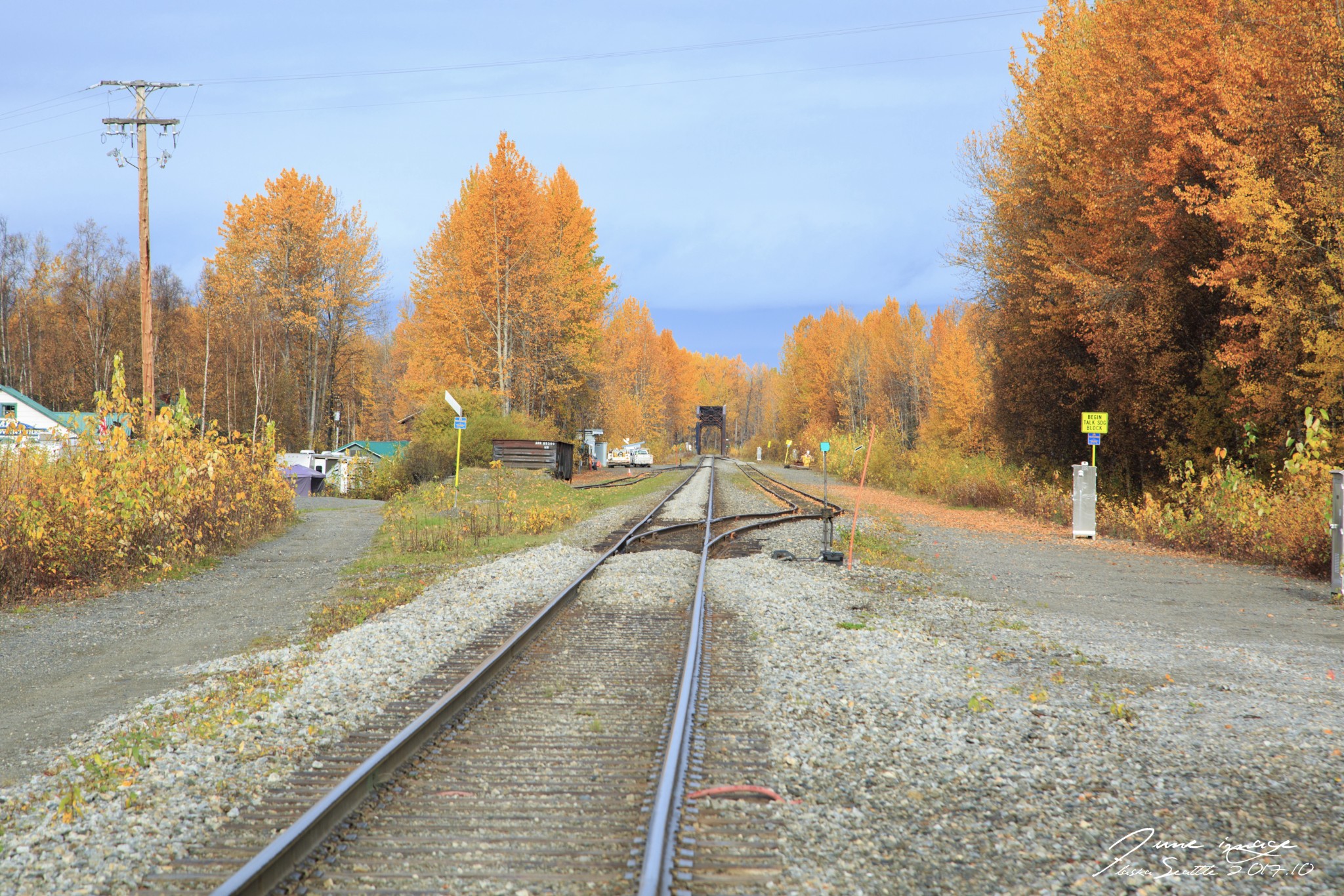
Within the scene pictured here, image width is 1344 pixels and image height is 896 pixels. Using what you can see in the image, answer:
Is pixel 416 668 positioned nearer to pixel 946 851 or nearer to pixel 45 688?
pixel 45 688

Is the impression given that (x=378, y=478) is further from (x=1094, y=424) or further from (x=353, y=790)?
(x=353, y=790)

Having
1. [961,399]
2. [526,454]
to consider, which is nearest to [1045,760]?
[526,454]

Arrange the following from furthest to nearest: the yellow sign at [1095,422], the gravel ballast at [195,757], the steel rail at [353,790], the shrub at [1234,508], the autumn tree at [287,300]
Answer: the autumn tree at [287,300], the yellow sign at [1095,422], the shrub at [1234,508], the gravel ballast at [195,757], the steel rail at [353,790]

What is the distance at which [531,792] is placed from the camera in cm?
453

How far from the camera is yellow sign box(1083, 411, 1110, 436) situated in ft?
58.6

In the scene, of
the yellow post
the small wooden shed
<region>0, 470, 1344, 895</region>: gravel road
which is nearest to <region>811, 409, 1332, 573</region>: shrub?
<region>0, 470, 1344, 895</region>: gravel road

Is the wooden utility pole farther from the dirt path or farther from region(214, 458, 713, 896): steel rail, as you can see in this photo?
region(214, 458, 713, 896): steel rail

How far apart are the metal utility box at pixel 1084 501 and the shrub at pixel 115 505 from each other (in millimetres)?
15822

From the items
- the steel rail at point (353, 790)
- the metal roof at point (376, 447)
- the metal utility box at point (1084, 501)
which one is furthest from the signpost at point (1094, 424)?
the metal roof at point (376, 447)

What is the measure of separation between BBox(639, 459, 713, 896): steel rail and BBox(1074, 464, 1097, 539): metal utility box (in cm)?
1237

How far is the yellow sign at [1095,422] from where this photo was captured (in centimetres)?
1786

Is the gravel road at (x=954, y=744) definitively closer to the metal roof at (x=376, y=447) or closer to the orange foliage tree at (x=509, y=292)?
the orange foliage tree at (x=509, y=292)

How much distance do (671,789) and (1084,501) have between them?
50.1 ft

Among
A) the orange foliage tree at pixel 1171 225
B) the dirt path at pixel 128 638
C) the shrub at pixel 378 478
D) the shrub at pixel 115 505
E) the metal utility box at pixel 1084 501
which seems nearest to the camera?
the dirt path at pixel 128 638
